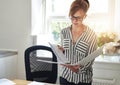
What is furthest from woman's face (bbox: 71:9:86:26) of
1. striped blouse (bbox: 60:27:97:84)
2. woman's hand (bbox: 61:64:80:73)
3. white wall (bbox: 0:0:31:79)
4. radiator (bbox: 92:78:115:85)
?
white wall (bbox: 0:0:31:79)

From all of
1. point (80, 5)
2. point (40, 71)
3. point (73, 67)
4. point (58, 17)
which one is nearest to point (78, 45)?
point (73, 67)

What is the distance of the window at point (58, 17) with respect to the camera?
2793 mm

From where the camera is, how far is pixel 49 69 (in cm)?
236

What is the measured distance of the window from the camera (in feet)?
9.16

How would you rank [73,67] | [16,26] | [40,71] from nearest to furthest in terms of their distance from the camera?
[73,67] < [40,71] < [16,26]

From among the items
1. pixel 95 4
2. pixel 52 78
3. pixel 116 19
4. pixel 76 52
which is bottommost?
pixel 52 78

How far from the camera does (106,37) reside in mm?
2559

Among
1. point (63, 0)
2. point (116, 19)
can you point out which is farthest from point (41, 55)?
point (116, 19)

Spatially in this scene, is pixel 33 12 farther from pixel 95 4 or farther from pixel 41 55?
pixel 95 4

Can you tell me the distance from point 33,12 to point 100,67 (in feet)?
4.14

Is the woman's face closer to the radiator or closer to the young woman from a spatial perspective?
the young woman

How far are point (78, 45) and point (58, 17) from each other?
1.08 m

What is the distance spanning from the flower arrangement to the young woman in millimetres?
451

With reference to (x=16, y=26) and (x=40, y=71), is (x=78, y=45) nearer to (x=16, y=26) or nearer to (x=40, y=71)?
(x=40, y=71)
